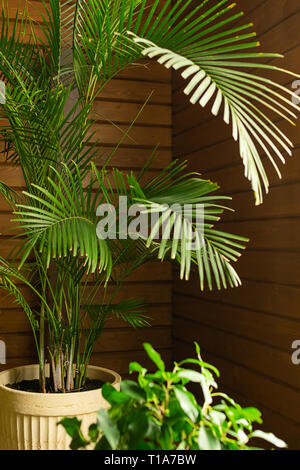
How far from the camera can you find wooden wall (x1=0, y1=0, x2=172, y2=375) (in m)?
2.67

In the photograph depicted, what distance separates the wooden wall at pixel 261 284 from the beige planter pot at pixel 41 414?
64 centimetres

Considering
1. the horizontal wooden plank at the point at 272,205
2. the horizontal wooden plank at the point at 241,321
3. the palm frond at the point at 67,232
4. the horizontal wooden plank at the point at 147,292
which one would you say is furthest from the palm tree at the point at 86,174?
the horizontal wooden plank at the point at 147,292

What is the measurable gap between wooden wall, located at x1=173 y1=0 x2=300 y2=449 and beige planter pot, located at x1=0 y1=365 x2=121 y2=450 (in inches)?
25.1

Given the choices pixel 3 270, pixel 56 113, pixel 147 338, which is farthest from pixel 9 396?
pixel 147 338

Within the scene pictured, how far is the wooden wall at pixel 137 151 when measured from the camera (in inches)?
105

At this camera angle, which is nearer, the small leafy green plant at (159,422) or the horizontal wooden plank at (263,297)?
the small leafy green plant at (159,422)

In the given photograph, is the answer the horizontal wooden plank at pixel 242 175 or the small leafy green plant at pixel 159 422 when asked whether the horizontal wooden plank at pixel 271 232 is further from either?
the small leafy green plant at pixel 159 422

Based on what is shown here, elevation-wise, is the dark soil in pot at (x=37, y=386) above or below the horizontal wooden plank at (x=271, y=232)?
below

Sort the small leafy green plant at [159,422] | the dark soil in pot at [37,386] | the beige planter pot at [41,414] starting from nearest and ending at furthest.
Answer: the small leafy green plant at [159,422] → the beige planter pot at [41,414] → the dark soil in pot at [37,386]

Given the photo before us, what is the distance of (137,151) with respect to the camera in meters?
2.74

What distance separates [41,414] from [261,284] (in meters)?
0.91

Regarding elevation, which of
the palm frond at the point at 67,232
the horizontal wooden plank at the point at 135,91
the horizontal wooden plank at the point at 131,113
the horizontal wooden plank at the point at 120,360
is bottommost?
the horizontal wooden plank at the point at 120,360

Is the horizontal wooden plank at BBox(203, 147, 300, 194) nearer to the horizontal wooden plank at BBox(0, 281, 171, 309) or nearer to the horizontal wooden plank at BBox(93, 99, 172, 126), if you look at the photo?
the horizontal wooden plank at BBox(93, 99, 172, 126)

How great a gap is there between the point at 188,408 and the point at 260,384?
1.19 meters
